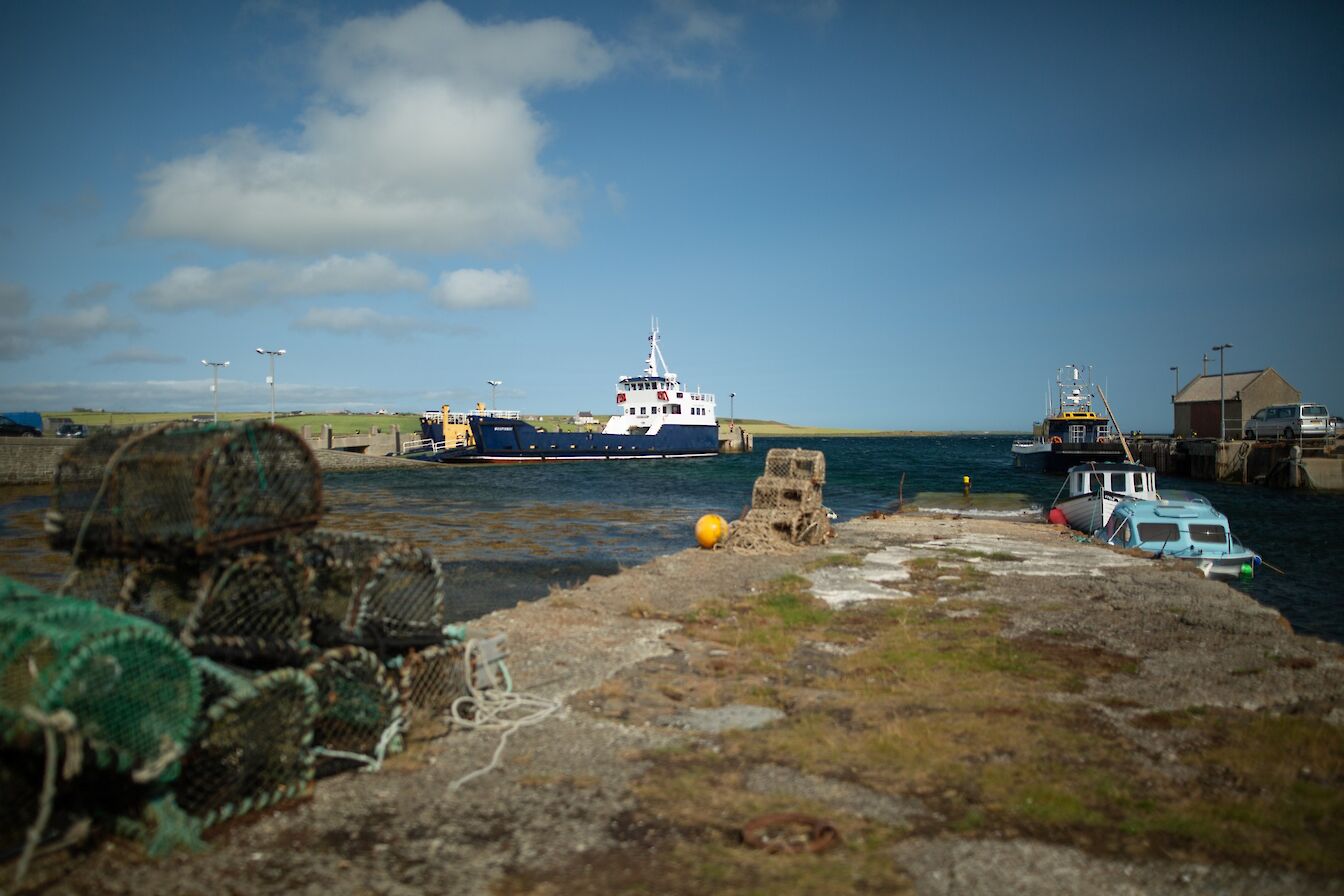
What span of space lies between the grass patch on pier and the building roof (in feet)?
218

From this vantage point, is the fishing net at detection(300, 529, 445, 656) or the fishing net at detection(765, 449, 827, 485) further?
the fishing net at detection(765, 449, 827, 485)

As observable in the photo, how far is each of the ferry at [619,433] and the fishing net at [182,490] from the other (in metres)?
54.4

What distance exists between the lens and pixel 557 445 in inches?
2440

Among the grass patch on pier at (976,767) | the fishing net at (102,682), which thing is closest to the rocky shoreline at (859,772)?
the grass patch on pier at (976,767)

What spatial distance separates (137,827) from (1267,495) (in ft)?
155

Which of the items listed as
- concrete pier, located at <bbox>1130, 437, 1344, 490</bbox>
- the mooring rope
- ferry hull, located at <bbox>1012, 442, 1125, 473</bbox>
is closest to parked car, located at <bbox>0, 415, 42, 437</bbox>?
the mooring rope

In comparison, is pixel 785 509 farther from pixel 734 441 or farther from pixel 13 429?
pixel 734 441

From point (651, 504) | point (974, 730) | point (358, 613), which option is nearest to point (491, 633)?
point (358, 613)

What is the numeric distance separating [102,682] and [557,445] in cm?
5771

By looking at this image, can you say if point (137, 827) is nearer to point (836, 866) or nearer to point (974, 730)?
point (836, 866)

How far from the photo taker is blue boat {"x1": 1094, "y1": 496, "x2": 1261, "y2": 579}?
56.3 ft

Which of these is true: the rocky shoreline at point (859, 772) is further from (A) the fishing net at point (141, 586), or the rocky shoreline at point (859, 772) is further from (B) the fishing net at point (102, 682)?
(A) the fishing net at point (141, 586)

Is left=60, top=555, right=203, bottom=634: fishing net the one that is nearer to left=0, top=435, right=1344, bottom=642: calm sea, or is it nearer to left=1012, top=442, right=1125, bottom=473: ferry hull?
left=0, top=435, right=1344, bottom=642: calm sea

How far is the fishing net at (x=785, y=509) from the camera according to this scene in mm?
17172
